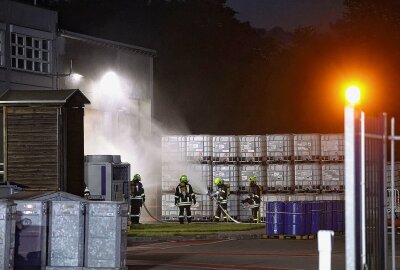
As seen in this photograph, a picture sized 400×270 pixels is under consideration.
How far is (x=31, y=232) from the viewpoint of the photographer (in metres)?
18.8

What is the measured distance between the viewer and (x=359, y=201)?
33.6 ft

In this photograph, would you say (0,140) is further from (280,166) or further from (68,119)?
(280,166)

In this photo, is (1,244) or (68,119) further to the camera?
(68,119)

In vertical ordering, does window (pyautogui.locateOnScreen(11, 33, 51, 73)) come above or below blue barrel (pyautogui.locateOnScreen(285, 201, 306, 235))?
above

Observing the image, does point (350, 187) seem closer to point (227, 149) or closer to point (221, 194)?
point (221, 194)

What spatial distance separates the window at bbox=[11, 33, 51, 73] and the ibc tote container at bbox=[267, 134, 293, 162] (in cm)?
841

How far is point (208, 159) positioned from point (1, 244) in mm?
22331

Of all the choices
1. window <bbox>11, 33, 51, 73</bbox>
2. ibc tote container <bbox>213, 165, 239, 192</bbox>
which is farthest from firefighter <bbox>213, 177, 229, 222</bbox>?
window <bbox>11, 33, 51, 73</bbox>

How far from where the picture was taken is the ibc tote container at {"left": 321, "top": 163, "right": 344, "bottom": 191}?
37.9 meters

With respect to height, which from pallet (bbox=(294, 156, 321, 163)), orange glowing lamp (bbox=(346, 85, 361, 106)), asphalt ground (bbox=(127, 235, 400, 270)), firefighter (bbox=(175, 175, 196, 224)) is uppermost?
pallet (bbox=(294, 156, 321, 163))

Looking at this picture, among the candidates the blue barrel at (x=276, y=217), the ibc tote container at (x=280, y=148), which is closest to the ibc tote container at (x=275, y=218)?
the blue barrel at (x=276, y=217)

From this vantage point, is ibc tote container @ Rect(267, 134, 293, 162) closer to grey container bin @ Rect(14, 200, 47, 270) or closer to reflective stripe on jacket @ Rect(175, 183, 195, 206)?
reflective stripe on jacket @ Rect(175, 183, 195, 206)

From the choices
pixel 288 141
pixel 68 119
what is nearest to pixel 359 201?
pixel 68 119

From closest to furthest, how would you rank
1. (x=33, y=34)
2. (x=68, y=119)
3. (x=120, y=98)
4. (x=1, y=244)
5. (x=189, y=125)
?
(x=1, y=244) < (x=68, y=119) < (x=33, y=34) < (x=120, y=98) < (x=189, y=125)
